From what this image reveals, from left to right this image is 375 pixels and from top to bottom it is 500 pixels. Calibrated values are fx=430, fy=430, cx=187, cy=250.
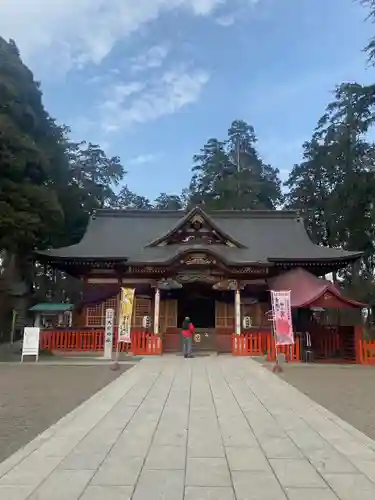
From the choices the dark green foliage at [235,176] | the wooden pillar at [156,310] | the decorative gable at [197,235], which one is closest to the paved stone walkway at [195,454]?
the wooden pillar at [156,310]

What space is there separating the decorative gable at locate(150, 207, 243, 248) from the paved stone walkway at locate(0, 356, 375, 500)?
12382mm

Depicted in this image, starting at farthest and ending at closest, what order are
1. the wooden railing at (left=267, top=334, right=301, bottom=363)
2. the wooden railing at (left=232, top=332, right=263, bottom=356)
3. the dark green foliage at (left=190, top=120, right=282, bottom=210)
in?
the dark green foliage at (left=190, top=120, right=282, bottom=210) → the wooden railing at (left=232, top=332, right=263, bottom=356) → the wooden railing at (left=267, top=334, right=301, bottom=363)

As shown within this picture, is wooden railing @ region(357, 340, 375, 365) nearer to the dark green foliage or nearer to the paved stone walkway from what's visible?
the paved stone walkway

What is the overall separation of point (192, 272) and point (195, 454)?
13519 mm

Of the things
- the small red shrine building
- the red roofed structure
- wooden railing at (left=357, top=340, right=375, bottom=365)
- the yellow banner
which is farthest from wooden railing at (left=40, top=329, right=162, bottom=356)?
wooden railing at (left=357, top=340, right=375, bottom=365)

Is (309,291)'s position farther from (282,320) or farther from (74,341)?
(74,341)

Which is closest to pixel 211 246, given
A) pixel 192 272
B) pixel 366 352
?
pixel 192 272

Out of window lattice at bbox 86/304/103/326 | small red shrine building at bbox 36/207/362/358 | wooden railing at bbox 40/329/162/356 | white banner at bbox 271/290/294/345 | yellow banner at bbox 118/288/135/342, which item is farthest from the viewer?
window lattice at bbox 86/304/103/326

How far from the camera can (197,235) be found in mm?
19656

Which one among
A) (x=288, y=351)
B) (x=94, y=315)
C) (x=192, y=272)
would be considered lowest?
(x=288, y=351)

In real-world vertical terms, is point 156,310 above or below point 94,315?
above

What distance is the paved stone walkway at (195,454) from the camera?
125 inches

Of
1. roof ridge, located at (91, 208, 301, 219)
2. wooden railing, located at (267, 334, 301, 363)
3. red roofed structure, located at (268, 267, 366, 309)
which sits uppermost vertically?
roof ridge, located at (91, 208, 301, 219)

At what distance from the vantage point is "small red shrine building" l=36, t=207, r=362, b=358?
1733 centimetres
